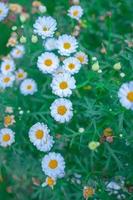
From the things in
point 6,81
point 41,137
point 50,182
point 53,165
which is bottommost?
point 50,182

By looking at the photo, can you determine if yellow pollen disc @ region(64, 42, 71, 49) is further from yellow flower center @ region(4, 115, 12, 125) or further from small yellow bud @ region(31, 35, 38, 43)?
yellow flower center @ region(4, 115, 12, 125)

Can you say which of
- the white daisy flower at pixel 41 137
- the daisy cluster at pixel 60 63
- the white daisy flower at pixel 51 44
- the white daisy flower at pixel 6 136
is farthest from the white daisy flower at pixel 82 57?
the white daisy flower at pixel 6 136

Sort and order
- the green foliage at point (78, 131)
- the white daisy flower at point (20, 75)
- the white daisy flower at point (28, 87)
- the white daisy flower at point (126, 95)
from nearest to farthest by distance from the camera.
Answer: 1. the white daisy flower at point (126, 95)
2. the green foliage at point (78, 131)
3. the white daisy flower at point (28, 87)
4. the white daisy flower at point (20, 75)

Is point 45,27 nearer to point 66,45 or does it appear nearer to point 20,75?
point 66,45

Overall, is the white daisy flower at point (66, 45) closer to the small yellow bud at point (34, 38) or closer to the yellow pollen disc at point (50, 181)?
the small yellow bud at point (34, 38)

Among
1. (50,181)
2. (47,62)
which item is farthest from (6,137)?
(47,62)
